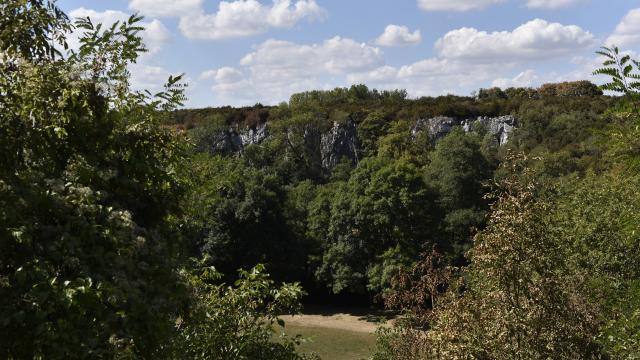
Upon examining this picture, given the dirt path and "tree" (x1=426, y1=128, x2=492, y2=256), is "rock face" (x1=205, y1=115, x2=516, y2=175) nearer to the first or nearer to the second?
"tree" (x1=426, y1=128, x2=492, y2=256)

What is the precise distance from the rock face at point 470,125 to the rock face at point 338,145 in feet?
22.8

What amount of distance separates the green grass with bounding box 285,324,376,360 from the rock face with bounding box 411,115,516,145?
1446 inches

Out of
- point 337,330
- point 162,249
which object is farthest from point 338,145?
point 162,249

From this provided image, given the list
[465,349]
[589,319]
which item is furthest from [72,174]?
[589,319]

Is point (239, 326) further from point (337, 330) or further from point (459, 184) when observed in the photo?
point (459, 184)

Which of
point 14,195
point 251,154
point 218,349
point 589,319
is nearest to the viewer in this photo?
point 14,195

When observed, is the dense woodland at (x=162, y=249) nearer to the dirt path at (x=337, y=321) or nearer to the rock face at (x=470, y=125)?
the dirt path at (x=337, y=321)

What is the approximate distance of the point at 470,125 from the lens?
6912cm

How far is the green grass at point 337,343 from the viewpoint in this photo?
2883 centimetres

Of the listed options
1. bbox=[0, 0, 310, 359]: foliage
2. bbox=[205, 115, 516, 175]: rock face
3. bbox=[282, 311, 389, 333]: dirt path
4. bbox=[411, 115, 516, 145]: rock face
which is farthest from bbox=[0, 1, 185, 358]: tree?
bbox=[411, 115, 516, 145]: rock face

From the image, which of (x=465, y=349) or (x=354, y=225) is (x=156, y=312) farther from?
(x=354, y=225)

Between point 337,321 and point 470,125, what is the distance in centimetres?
3913

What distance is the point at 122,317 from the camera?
14.8 ft

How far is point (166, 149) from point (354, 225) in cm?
3313
